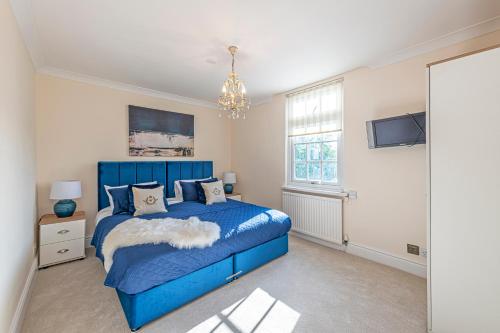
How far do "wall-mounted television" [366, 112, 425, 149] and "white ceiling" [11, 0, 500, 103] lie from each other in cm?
80

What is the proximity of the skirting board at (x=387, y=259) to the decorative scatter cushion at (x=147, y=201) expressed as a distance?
2.81 meters

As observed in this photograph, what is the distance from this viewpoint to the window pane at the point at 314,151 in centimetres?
361

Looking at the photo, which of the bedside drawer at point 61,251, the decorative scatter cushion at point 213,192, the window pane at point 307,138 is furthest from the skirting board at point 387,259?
the bedside drawer at point 61,251

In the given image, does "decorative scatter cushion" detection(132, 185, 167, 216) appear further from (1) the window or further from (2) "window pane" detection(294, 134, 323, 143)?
(2) "window pane" detection(294, 134, 323, 143)

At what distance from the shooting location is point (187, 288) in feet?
6.47

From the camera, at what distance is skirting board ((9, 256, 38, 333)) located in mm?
1627

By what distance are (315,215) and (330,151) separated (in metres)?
1.07

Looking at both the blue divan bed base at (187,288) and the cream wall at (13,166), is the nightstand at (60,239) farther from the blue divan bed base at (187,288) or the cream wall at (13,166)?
the blue divan bed base at (187,288)

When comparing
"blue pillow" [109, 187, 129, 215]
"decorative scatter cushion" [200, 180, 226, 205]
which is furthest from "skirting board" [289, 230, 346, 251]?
"blue pillow" [109, 187, 129, 215]

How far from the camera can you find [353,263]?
2.82 meters

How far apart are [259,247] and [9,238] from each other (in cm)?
226

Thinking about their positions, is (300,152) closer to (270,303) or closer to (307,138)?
(307,138)

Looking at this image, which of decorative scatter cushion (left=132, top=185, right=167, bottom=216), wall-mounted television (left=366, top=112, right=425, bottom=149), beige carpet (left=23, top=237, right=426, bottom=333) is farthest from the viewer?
decorative scatter cushion (left=132, top=185, right=167, bottom=216)

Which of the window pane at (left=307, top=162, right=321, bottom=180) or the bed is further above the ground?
the window pane at (left=307, top=162, right=321, bottom=180)
